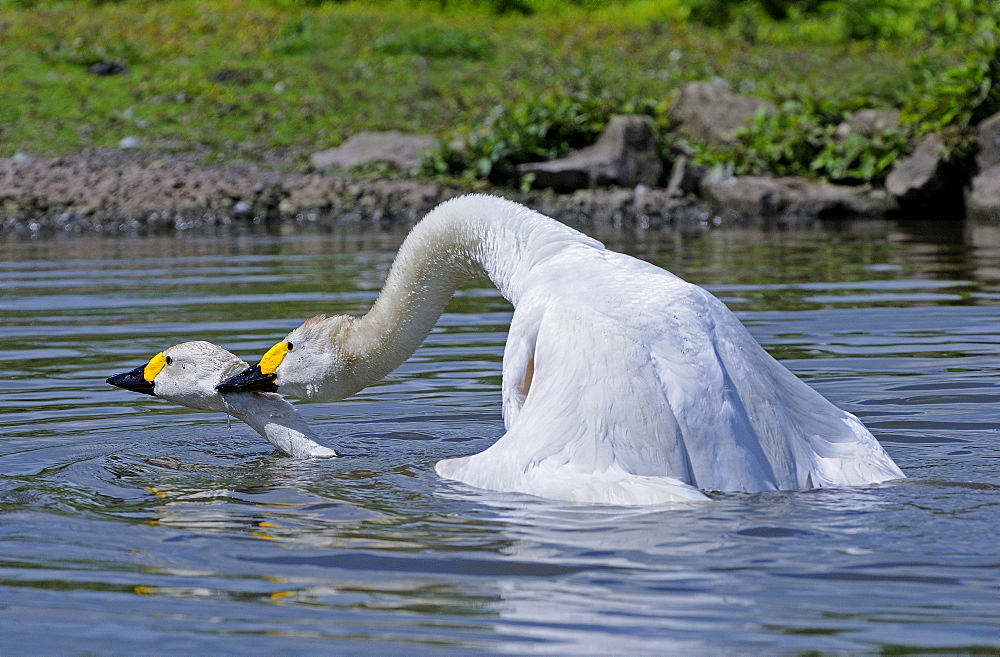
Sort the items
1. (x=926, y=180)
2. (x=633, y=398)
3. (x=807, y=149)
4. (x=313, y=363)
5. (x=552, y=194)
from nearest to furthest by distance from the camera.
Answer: (x=633, y=398)
(x=313, y=363)
(x=926, y=180)
(x=552, y=194)
(x=807, y=149)

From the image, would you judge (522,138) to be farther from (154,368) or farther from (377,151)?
(154,368)

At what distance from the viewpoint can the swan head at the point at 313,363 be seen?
18.5 feet

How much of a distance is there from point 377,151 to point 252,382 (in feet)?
46.2

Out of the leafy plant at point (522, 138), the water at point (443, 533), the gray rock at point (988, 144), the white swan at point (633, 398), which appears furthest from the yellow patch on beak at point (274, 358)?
the gray rock at point (988, 144)

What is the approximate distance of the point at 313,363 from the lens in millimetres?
5660

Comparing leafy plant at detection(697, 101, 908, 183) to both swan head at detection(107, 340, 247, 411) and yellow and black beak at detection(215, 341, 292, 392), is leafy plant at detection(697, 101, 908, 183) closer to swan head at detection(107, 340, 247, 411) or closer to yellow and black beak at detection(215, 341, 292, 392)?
swan head at detection(107, 340, 247, 411)

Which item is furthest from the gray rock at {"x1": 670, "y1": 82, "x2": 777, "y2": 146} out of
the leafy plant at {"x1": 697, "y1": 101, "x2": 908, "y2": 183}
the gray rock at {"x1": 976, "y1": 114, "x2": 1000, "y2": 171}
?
the gray rock at {"x1": 976, "y1": 114, "x2": 1000, "y2": 171}

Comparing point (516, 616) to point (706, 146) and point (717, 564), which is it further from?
point (706, 146)

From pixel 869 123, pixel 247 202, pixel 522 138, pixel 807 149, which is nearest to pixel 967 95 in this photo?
pixel 869 123

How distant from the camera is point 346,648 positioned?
3406 millimetres

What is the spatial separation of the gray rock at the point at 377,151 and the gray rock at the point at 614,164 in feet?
5.96

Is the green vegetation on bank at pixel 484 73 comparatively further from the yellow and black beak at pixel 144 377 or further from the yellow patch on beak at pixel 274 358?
the yellow patch on beak at pixel 274 358

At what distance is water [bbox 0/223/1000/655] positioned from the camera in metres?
3.50

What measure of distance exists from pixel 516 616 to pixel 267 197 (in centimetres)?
1521
